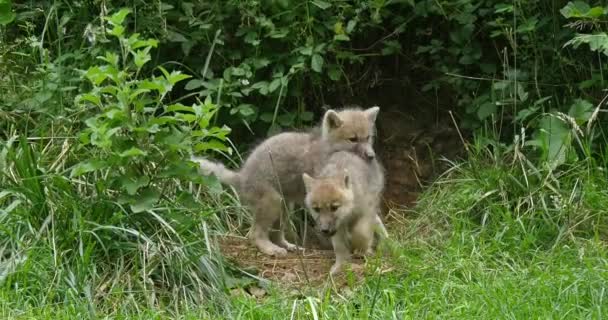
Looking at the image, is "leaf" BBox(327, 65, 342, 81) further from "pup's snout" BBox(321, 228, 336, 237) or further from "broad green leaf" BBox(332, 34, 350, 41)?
"pup's snout" BBox(321, 228, 336, 237)

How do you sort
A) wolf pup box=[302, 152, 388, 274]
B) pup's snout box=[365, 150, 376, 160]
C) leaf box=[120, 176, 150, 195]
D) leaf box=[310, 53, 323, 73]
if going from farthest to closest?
leaf box=[310, 53, 323, 73], pup's snout box=[365, 150, 376, 160], wolf pup box=[302, 152, 388, 274], leaf box=[120, 176, 150, 195]

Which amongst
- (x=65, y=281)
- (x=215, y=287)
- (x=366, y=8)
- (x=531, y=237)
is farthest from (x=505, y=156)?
(x=65, y=281)

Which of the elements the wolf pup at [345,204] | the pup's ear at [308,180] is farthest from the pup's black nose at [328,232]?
the pup's ear at [308,180]

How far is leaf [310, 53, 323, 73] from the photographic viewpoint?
8.45m

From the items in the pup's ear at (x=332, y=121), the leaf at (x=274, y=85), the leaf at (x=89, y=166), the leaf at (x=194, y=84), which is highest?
the leaf at (x=89, y=166)

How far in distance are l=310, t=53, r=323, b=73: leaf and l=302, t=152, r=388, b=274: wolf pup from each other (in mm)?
777

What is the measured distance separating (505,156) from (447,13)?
1.50 m

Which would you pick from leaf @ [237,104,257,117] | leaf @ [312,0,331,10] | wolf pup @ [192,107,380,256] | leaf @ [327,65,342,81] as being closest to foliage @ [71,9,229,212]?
wolf pup @ [192,107,380,256]

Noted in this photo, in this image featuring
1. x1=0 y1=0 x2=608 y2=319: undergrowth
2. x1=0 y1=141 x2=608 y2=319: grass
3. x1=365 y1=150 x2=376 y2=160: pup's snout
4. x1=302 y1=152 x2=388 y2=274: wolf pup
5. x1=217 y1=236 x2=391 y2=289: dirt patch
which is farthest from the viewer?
x1=365 y1=150 x2=376 y2=160: pup's snout

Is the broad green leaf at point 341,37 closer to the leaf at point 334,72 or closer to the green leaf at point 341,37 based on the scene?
the green leaf at point 341,37

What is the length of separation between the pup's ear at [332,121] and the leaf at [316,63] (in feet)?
1.22

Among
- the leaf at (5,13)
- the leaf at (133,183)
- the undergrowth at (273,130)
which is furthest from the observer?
the leaf at (5,13)

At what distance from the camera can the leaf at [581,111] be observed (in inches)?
304

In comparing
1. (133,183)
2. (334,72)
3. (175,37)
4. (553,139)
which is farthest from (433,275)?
(175,37)
